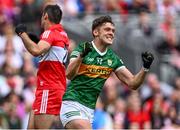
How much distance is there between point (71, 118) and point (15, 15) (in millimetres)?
9288

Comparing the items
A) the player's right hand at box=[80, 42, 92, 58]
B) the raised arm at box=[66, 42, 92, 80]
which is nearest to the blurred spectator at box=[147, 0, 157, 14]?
the raised arm at box=[66, 42, 92, 80]

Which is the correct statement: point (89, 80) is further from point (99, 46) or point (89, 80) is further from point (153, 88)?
point (153, 88)

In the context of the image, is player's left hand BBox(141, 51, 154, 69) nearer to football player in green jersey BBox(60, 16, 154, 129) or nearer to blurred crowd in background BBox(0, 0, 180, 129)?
football player in green jersey BBox(60, 16, 154, 129)

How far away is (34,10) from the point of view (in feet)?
64.1

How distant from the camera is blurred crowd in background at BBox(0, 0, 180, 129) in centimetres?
1628

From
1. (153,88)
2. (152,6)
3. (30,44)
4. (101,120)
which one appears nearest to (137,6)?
(152,6)

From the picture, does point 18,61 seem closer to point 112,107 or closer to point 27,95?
point 27,95

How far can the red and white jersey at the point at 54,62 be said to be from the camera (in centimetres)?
1105

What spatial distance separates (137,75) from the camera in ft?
34.6

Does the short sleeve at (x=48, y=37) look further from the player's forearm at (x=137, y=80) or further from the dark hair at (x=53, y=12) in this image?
the player's forearm at (x=137, y=80)

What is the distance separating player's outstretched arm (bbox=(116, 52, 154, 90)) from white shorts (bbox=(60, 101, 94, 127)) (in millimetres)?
627

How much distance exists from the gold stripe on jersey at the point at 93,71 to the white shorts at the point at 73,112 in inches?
15.6

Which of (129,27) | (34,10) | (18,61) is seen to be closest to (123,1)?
(129,27)

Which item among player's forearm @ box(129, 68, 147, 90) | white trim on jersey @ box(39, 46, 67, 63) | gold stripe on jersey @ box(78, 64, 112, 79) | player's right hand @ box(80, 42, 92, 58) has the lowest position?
player's forearm @ box(129, 68, 147, 90)
